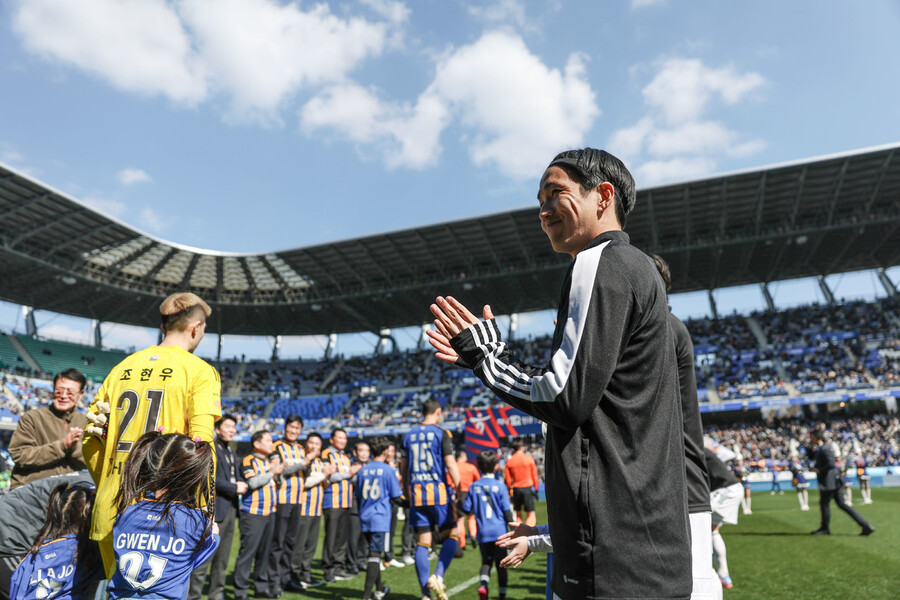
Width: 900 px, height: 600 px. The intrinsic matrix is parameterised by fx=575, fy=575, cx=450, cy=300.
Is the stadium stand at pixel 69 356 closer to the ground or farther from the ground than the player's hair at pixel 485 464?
farther from the ground

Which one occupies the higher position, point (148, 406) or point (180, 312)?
point (180, 312)

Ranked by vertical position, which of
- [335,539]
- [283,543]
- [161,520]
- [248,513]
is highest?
[161,520]

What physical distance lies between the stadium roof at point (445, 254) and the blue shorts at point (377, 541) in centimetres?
2276

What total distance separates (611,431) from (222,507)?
554 cm

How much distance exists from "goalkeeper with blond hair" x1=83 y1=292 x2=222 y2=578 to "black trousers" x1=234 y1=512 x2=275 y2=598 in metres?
3.56

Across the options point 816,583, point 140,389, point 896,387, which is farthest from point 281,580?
point 896,387

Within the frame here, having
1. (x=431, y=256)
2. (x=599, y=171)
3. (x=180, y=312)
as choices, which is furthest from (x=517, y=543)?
(x=431, y=256)

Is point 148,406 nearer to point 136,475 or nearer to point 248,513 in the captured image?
point 136,475

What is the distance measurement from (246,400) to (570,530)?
41.5 meters

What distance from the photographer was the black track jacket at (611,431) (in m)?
1.41

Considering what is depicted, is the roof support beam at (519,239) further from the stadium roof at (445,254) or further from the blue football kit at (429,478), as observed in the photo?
the blue football kit at (429,478)

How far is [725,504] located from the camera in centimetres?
481

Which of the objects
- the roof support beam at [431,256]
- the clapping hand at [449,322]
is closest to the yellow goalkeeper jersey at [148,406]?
the clapping hand at [449,322]

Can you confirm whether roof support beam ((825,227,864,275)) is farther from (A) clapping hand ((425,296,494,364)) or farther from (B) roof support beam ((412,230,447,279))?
(A) clapping hand ((425,296,494,364))
